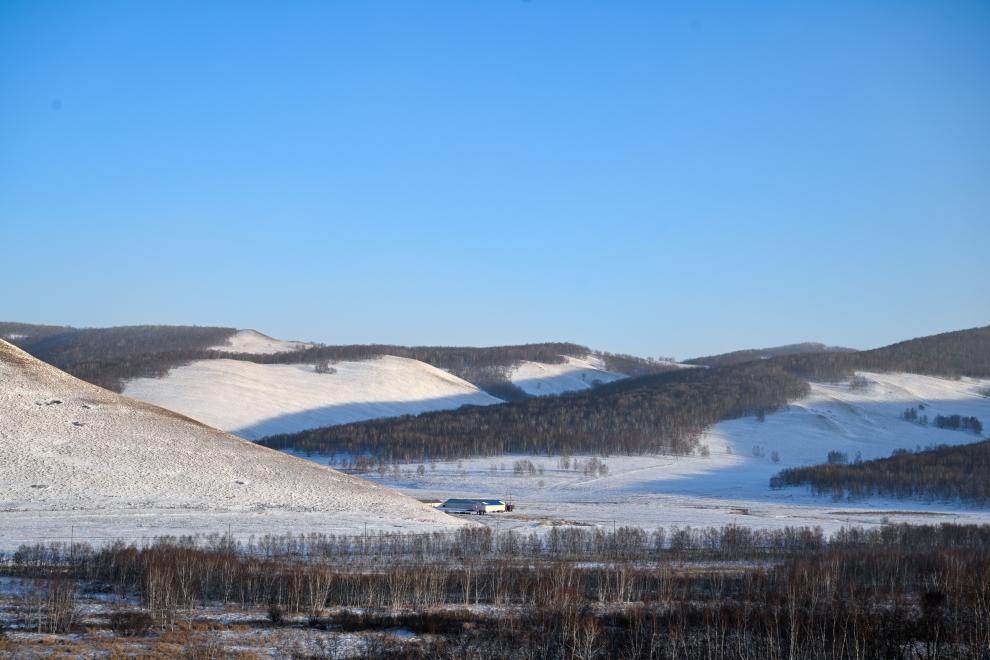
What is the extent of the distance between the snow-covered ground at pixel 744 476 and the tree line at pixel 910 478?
2369 mm

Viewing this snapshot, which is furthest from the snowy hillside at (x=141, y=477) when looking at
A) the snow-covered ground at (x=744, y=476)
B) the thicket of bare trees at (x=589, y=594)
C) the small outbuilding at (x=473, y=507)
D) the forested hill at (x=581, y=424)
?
the forested hill at (x=581, y=424)

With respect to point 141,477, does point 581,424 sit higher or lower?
higher

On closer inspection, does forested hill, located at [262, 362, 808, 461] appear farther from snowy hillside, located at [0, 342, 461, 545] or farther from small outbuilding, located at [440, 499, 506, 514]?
snowy hillside, located at [0, 342, 461, 545]

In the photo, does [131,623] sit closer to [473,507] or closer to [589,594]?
[589,594]

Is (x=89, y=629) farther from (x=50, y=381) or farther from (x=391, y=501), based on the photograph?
(x=50, y=381)

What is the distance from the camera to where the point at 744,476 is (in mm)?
122875

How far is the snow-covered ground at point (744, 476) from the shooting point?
255 feet

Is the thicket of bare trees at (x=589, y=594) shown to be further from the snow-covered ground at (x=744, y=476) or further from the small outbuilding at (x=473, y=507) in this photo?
the small outbuilding at (x=473, y=507)

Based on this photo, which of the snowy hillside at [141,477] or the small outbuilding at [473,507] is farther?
the small outbuilding at [473,507]

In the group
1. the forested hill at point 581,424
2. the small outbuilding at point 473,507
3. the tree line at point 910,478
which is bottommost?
the small outbuilding at point 473,507

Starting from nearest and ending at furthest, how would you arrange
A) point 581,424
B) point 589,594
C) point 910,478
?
point 589,594 < point 910,478 < point 581,424

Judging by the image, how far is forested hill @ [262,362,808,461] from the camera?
14362 cm

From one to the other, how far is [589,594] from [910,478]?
2967 inches

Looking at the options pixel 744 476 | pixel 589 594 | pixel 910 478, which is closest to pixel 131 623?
pixel 589 594
